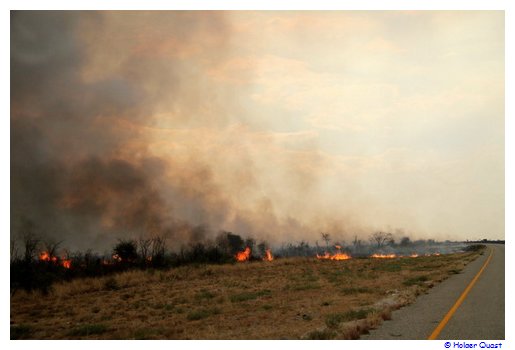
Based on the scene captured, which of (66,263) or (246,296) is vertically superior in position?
(66,263)

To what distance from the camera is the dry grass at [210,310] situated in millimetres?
14016

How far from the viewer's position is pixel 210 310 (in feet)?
61.1

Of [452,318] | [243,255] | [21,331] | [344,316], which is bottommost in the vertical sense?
[21,331]

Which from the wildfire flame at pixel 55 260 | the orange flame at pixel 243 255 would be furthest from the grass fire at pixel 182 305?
the orange flame at pixel 243 255

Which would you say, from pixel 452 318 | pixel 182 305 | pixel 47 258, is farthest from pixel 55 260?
pixel 452 318

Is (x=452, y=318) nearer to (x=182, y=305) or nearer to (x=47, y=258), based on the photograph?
(x=182, y=305)

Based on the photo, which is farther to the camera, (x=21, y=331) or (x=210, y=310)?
(x=210, y=310)

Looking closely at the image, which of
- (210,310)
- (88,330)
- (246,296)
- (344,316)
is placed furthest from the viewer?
(246,296)

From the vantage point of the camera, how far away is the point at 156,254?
49.8 m
